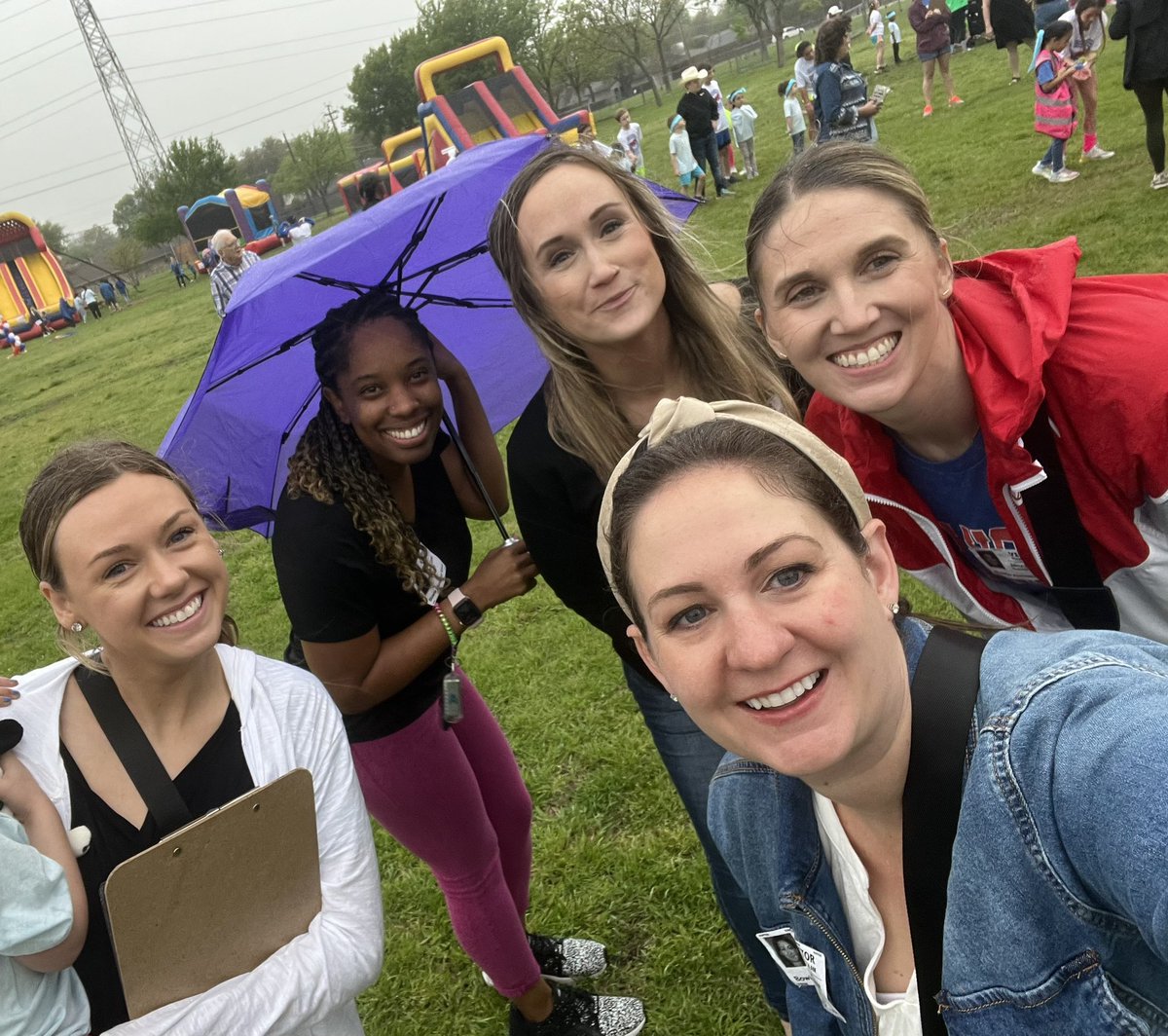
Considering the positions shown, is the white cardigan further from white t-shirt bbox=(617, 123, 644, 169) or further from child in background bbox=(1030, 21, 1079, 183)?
white t-shirt bbox=(617, 123, 644, 169)

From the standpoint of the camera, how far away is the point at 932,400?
1.82 m

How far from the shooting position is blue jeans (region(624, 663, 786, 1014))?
2.26 metres

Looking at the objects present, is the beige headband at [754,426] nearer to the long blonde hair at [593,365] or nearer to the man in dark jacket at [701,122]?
the long blonde hair at [593,365]

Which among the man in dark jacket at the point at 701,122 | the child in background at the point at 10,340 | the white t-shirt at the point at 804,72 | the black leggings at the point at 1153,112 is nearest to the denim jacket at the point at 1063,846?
the black leggings at the point at 1153,112

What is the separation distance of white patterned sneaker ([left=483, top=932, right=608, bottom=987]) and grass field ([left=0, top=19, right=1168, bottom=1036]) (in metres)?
0.07

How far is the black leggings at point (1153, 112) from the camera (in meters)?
7.07

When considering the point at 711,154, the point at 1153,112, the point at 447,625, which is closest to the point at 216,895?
the point at 447,625

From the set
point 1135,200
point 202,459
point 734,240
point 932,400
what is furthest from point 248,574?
point 1135,200

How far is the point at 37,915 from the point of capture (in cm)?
149

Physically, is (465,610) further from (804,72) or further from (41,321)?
(41,321)

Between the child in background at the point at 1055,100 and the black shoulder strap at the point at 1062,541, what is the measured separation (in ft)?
28.7

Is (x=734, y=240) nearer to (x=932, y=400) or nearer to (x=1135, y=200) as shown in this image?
(x=1135, y=200)

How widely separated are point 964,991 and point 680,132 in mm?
16022

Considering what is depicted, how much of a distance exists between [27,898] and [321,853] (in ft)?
1.83
